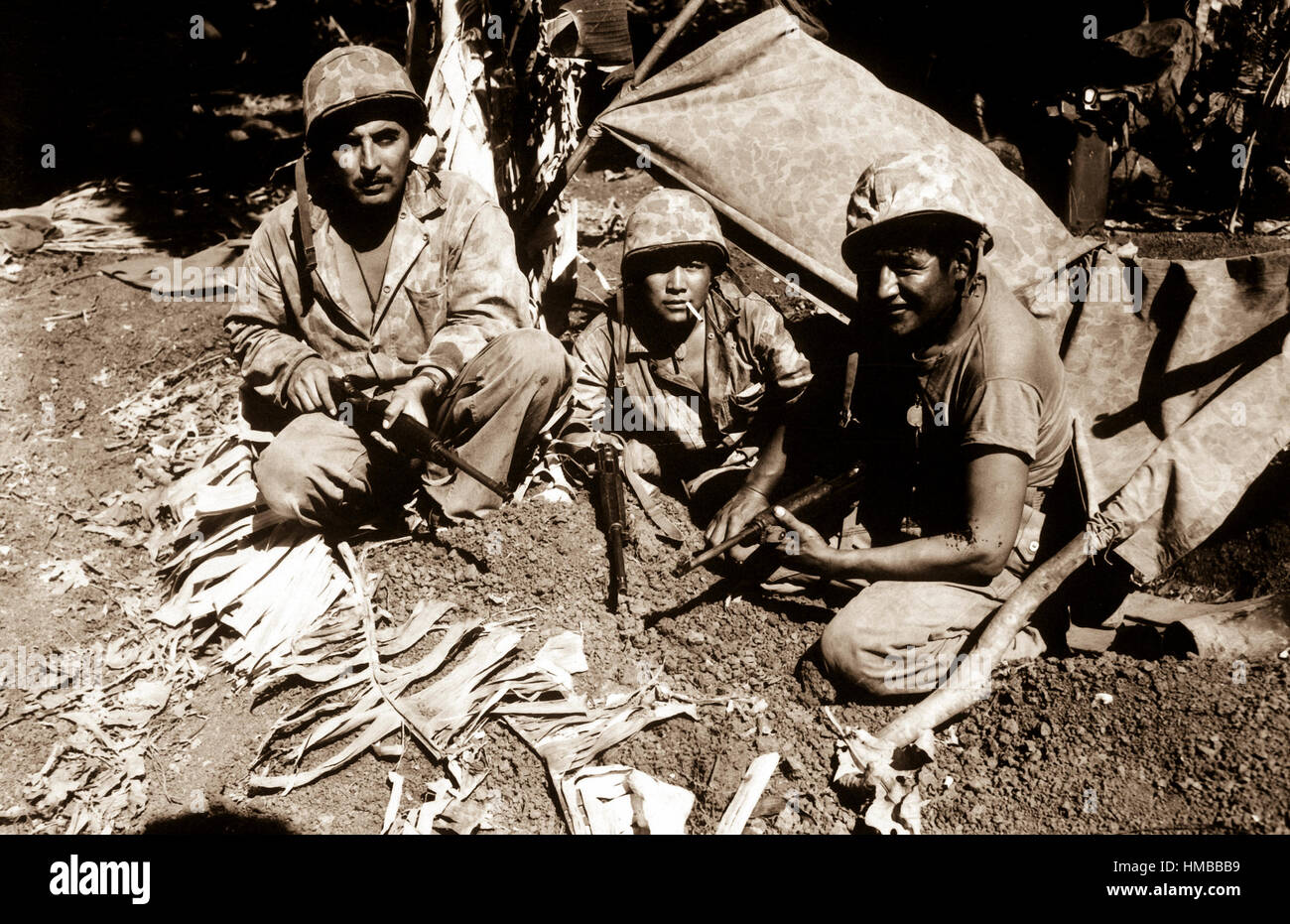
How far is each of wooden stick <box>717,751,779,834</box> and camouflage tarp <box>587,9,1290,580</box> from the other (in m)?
1.43

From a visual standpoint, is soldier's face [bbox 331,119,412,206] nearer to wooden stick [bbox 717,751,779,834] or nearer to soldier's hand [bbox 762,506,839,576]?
soldier's hand [bbox 762,506,839,576]

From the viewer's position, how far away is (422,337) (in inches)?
169

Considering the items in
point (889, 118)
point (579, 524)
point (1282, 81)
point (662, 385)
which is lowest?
point (579, 524)

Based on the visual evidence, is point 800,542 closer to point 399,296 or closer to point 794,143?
point 399,296

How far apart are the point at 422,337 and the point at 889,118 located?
8.82 ft

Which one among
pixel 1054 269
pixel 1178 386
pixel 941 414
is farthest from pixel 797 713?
pixel 1054 269

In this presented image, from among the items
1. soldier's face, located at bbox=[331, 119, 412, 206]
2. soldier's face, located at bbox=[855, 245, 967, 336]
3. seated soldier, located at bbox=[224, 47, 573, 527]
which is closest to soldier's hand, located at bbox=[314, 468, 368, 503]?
seated soldier, located at bbox=[224, 47, 573, 527]

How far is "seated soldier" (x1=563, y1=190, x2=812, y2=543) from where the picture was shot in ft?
14.1

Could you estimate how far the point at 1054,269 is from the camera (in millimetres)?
4664

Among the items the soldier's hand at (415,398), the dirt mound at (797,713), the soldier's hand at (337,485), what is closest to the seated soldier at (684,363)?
the dirt mound at (797,713)

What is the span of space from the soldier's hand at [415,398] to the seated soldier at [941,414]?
1491 mm

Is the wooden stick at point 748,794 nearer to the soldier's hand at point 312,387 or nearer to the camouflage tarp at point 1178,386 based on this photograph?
the camouflage tarp at point 1178,386
